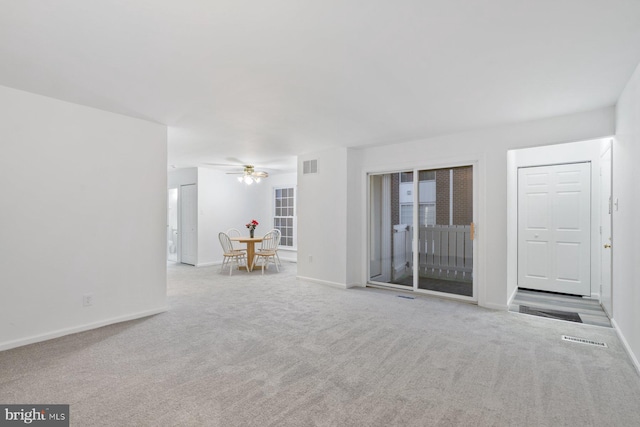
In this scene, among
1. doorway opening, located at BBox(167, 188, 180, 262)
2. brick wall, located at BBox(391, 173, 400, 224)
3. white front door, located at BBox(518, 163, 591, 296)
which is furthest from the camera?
doorway opening, located at BBox(167, 188, 180, 262)

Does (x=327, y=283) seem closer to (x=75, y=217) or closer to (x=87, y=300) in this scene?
(x=87, y=300)

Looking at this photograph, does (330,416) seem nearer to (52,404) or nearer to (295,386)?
(295,386)

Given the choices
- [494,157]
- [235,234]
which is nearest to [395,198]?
[494,157]

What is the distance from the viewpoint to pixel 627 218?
291cm

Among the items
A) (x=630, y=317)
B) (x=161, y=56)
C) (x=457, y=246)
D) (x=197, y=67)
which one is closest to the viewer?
(x=161, y=56)

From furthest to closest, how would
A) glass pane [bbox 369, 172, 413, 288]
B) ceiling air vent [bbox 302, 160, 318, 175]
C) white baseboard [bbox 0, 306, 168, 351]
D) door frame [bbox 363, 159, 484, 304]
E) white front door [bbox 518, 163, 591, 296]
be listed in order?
ceiling air vent [bbox 302, 160, 318, 175] → glass pane [bbox 369, 172, 413, 288] → white front door [bbox 518, 163, 591, 296] → door frame [bbox 363, 159, 484, 304] → white baseboard [bbox 0, 306, 168, 351]

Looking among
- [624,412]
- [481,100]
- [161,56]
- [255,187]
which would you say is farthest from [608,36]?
[255,187]

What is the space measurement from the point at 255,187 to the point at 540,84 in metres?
7.46

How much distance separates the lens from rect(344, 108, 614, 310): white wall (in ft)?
12.2

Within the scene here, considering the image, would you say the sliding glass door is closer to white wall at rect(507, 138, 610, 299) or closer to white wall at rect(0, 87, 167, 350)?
white wall at rect(507, 138, 610, 299)

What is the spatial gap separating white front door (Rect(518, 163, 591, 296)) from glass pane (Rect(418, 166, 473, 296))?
138 centimetres

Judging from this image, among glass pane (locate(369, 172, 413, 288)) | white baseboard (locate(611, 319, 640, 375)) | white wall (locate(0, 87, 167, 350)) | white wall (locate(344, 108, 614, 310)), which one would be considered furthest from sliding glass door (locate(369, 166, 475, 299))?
white wall (locate(0, 87, 167, 350))

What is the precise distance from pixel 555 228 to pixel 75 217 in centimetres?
661

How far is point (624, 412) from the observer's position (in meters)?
1.99
